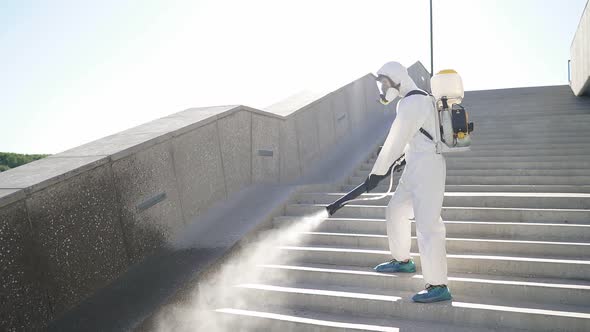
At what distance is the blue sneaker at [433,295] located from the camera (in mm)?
3748

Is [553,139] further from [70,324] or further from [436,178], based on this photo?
[70,324]

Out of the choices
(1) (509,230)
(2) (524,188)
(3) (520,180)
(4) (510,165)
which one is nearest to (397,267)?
(1) (509,230)

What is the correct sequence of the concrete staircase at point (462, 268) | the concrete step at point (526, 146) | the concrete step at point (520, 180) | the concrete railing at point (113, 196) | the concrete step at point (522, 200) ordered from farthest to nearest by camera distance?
the concrete step at point (526, 146) < the concrete step at point (520, 180) < the concrete step at point (522, 200) < the concrete staircase at point (462, 268) < the concrete railing at point (113, 196)

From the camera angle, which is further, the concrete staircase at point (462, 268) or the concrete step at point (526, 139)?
the concrete step at point (526, 139)

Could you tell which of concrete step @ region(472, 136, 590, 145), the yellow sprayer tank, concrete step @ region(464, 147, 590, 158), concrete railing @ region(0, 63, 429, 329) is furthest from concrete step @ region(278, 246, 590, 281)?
concrete step @ region(472, 136, 590, 145)

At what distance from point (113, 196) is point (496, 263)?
10.5 feet

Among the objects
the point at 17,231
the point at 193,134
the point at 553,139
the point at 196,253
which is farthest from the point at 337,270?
the point at 553,139

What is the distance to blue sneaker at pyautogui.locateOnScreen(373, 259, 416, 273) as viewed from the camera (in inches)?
167

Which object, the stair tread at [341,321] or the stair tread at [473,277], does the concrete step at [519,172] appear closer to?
the stair tread at [473,277]

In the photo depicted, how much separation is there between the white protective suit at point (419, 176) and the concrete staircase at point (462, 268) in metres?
0.38

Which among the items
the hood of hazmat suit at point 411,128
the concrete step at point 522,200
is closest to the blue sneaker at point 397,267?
the hood of hazmat suit at point 411,128

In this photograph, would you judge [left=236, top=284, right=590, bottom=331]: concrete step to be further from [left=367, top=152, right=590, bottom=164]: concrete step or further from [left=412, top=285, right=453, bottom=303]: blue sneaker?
[left=367, top=152, right=590, bottom=164]: concrete step

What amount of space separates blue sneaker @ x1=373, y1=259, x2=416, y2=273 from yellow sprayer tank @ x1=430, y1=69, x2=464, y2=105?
1367 millimetres

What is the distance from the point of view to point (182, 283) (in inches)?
160
